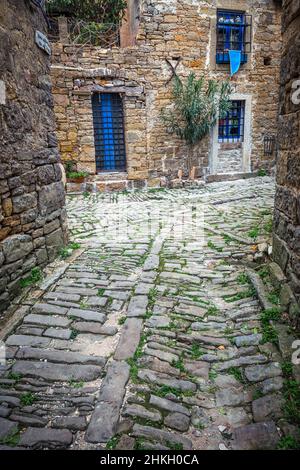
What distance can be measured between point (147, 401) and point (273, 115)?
38.9 ft

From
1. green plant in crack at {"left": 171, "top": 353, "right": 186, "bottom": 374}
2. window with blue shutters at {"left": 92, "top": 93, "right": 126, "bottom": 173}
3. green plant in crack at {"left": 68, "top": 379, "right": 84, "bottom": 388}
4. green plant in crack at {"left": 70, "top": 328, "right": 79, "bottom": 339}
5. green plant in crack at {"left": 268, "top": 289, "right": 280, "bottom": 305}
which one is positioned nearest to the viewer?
green plant in crack at {"left": 68, "top": 379, "right": 84, "bottom": 388}

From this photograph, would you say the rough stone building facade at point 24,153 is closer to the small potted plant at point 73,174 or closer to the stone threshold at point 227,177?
the small potted plant at point 73,174

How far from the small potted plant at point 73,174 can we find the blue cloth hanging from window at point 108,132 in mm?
943

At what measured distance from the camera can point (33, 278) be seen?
364 cm

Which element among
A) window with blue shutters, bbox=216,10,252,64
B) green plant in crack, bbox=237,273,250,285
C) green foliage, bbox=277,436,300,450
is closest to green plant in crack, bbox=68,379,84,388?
green foliage, bbox=277,436,300,450

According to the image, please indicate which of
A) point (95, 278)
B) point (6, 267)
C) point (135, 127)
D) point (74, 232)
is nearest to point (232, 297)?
point (95, 278)

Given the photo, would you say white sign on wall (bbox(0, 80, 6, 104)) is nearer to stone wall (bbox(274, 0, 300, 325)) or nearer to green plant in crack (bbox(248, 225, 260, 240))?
stone wall (bbox(274, 0, 300, 325))

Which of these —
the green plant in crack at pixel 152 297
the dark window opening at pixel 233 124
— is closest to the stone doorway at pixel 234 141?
the dark window opening at pixel 233 124

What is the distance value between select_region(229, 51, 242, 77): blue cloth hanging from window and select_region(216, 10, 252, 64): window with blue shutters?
0.16m

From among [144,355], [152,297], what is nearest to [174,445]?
[144,355]

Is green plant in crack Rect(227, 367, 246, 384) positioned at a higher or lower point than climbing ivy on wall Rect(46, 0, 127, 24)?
lower

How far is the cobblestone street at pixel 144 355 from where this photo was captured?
186 centimetres

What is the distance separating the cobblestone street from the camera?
6.09 feet

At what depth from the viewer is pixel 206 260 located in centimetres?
434
